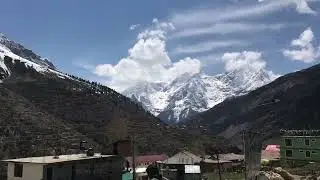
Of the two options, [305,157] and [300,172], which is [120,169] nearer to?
[300,172]

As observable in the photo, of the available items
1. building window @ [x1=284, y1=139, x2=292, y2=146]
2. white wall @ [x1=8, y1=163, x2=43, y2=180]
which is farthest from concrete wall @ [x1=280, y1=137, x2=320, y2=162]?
white wall @ [x1=8, y1=163, x2=43, y2=180]

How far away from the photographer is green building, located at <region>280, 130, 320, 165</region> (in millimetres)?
131750

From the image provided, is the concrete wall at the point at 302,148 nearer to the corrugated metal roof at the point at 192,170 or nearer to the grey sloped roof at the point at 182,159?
the grey sloped roof at the point at 182,159

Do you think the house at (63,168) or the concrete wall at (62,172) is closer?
the house at (63,168)

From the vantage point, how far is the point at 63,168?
68250 millimetres

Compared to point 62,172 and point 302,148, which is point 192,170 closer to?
point 302,148

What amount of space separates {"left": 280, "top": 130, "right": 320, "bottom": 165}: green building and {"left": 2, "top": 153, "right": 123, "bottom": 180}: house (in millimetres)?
68242

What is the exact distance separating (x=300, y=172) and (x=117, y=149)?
1542 inches

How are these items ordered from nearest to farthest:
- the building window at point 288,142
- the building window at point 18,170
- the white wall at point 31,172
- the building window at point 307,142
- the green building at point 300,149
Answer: the white wall at point 31,172, the building window at point 18,170, the green building at point 300,149, the building window at point 307,142, the building window at point 288,142

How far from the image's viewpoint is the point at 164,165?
4929 inches

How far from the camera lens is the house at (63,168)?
6638cm

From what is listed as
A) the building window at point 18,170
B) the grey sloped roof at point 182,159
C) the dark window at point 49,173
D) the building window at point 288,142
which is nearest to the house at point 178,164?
the grey sloped roof at point 182,159

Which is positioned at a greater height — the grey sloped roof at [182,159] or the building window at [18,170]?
the grey sloped roof at [182,159]

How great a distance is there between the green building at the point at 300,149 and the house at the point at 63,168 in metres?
68.2
